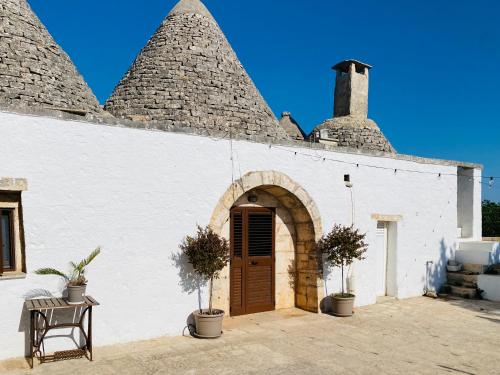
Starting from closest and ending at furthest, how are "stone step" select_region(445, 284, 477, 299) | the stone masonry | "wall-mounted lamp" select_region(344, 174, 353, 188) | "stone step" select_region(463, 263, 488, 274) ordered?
"wall-mounted lamp" select_region(344, 174, 353, 188)
"stone step" select_region(445, 284, 477, 299)
"stone step" select_region(463, 263, 488, 274)
the stone masonry

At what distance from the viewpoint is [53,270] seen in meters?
5.81

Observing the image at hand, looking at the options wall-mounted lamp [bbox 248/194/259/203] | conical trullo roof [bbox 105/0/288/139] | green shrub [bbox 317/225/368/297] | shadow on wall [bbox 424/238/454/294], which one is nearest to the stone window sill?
wall-mounted lamp [bbox 248/194/259/203]

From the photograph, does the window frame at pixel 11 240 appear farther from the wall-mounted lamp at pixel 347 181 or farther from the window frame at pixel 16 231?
the wall-mounted lamp at pixel 347 181

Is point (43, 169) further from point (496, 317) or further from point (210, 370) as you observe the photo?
point (496, 317)

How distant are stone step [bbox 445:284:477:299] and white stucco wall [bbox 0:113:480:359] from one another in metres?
5.63

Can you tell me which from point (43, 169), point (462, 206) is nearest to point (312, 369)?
point (43, 169)

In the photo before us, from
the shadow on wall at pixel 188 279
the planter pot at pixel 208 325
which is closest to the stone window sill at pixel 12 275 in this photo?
the shadow on wall at pixel 188 279

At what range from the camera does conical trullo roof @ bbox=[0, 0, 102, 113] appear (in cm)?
793

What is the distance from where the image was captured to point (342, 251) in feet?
27.8

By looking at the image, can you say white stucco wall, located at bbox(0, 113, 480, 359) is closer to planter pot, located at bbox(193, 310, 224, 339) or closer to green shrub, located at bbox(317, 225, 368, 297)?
planter pot, located at bbox(193, 310, 224, 339)

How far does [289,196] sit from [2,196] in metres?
5.08

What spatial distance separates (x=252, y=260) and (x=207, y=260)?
1939 mm

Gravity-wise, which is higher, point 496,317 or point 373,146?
point 373,146

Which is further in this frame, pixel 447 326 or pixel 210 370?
pixel 447 326
